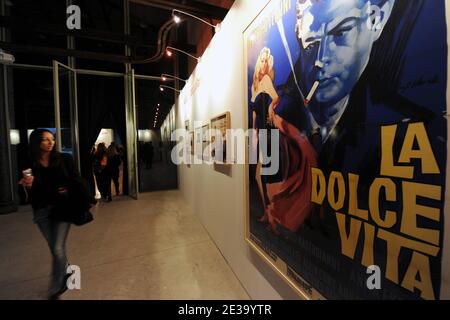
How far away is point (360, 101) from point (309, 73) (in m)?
0.34

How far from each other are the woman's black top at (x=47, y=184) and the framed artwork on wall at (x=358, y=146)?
5.85ft

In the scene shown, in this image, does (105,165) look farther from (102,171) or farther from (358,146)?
(358,146)

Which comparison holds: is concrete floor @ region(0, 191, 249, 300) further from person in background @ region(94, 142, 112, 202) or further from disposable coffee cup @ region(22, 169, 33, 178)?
person in background @ region(94, 142, 112, 202)

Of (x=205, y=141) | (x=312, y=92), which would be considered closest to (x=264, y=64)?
(x=312, y=92)

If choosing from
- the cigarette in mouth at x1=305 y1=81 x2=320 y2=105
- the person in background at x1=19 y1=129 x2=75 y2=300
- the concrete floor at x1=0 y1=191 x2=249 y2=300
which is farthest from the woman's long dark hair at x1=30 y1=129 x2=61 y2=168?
the cigarette in mouth at x1=305 y1=81 x2=320 y2=105

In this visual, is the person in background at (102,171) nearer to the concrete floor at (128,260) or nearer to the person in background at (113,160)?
the person in background at (113,160)

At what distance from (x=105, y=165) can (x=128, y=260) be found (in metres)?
3.37

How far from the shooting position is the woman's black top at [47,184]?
1803mm

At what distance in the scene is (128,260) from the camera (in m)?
2.54

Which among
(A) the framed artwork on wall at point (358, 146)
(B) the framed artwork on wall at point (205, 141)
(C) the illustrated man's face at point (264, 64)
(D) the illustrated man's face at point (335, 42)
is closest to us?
(A) the framed artwork on wall at point (358, 146)

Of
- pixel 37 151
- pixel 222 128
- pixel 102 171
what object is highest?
pixel 222 128

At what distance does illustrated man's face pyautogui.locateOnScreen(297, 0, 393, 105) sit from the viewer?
2.71 feet

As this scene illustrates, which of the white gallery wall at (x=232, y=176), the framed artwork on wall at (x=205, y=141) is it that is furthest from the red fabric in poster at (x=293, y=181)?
the framed artwork on wall at (x=205, y=141)

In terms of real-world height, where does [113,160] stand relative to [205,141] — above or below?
below
